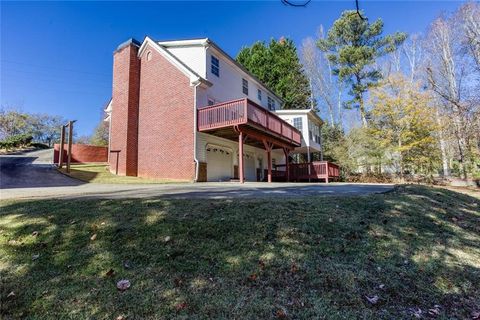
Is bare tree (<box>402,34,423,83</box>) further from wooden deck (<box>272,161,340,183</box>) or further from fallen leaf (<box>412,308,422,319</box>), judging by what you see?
A: fallen leaf (<box>412,308,422,319</box>)

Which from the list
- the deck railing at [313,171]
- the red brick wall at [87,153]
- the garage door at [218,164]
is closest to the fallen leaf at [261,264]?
the garage door at [218,164]

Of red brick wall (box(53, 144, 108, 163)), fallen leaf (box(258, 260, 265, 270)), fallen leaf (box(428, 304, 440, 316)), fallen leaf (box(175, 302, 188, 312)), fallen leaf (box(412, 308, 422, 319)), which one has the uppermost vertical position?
red brick wall (box(53, 144, 108, 163))

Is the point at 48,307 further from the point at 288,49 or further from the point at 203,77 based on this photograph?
the point at 288,49

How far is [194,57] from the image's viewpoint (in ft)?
52.0

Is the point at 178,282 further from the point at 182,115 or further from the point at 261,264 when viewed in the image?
the point at 182,115

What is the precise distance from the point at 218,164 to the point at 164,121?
403cm

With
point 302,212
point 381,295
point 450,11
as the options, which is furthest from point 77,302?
point 450,11

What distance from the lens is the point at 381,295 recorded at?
267 cm

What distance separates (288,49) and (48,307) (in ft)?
112

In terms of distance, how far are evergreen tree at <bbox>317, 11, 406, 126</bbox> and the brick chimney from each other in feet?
71.0

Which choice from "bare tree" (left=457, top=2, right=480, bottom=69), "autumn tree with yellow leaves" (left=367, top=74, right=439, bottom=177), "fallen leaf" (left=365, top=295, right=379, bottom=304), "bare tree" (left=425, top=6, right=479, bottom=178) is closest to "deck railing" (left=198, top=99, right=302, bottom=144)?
"fallen leaf" (left=365, top=295, right=379, bottom=304)

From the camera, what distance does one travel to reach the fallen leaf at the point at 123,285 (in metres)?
2.70

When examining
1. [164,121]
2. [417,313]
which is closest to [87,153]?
[164,121]

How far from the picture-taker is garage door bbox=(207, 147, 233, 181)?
15.7 m
